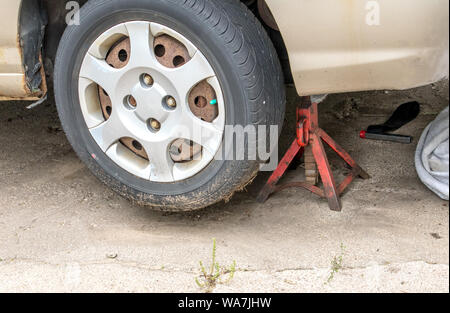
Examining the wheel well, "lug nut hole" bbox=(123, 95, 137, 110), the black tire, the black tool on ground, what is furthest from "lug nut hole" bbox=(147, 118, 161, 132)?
the black tool on ground

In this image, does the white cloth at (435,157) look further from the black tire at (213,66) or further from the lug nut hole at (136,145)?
the lug nut hole at (136,145)

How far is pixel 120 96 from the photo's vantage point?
272cm

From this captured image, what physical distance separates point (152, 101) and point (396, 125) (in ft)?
5.47

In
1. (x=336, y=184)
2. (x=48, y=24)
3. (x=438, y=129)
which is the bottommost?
(x=336, y=184)

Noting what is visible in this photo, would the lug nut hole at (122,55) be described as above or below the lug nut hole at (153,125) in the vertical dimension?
above

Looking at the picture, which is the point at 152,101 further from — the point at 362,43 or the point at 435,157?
the point at 435,157

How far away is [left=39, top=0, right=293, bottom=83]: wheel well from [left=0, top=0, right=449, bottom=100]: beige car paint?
0.39 m

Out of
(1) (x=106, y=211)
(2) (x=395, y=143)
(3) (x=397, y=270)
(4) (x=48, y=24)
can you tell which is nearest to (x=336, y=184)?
(2) (x=395, y=143)

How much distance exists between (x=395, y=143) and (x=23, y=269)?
82.0 inches

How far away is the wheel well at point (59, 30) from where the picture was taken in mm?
2754

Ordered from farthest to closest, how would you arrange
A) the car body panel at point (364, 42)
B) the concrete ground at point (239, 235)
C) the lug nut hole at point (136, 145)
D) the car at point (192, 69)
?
1. the lug nut hole at point (136, 145)
2. the concrete ground at point (239, 235)
3. the car at point (192, 69)
4. the car body panel at point (364, 42)

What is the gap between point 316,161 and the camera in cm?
301

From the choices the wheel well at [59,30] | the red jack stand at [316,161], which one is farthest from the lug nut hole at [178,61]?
the red jack stand at [316,161]

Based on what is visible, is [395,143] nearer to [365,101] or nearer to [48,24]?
[365,101]
